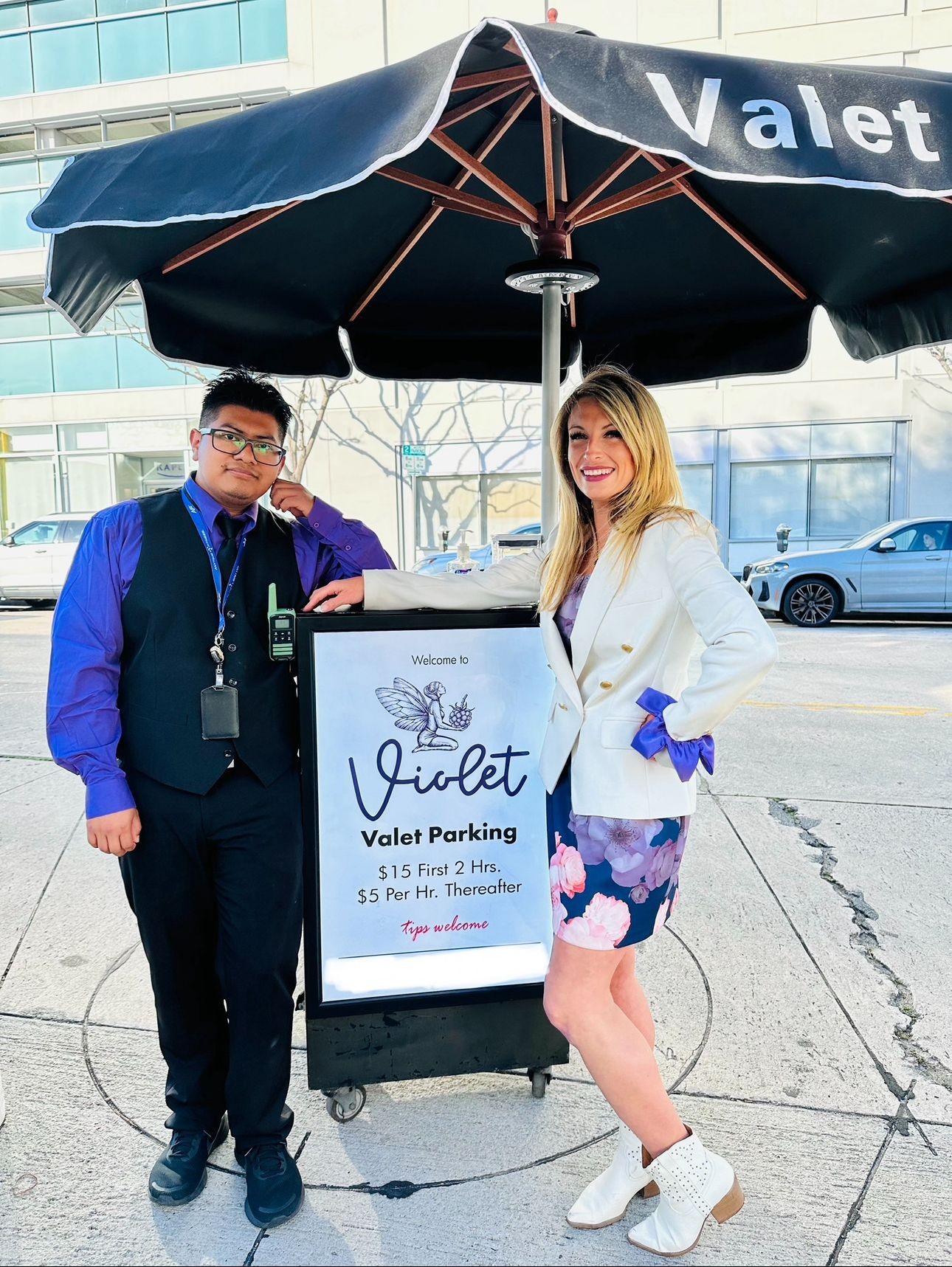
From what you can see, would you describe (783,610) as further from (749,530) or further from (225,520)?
(225,520)

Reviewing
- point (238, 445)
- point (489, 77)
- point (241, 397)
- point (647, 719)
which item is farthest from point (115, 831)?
point (489, 77)

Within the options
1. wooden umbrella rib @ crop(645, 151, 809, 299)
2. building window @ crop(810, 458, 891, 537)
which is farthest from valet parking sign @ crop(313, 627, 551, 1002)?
building window @ crop(810, 458, 891, 537)

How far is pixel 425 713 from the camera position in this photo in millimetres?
2484

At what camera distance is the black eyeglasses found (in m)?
2.32

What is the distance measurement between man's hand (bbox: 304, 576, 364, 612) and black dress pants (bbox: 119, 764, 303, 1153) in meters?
0.44

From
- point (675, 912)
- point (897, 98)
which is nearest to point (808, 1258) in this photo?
point (675, 912)

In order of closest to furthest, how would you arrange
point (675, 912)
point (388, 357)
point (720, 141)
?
point (720, 141) → point (675, 912) → point (388, 357)

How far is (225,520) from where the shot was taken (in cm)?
238

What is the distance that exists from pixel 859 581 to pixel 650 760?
11.6 metres

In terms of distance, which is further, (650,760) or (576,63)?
(650,760)

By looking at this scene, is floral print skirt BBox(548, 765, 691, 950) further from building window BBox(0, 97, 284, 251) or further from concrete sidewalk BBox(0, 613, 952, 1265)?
building window BBox(0, 97, 284, 251)

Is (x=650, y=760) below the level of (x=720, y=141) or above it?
below

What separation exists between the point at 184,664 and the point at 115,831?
0.41 meters

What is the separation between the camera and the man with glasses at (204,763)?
86.4 inches
